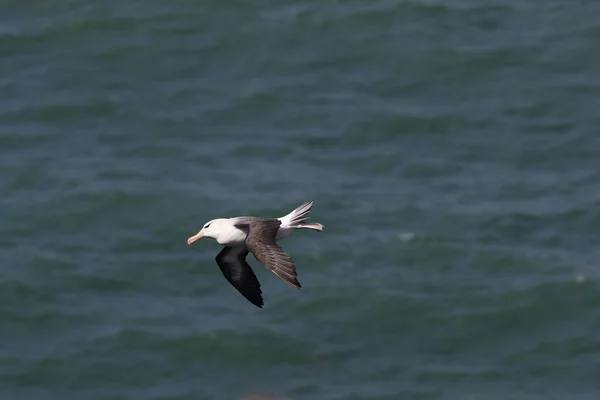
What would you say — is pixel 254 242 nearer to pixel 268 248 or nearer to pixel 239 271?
pixel 268 248

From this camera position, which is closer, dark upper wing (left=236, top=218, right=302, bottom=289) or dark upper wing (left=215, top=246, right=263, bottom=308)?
dark upper wing (left=236, top=218, right=302, bottom=289)

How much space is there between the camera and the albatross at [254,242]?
24.8 metres

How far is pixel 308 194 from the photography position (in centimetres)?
6303

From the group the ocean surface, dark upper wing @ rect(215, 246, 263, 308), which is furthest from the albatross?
the ocean surface

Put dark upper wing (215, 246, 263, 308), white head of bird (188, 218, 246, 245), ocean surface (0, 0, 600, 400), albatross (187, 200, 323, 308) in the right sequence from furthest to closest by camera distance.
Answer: ocean surface (0, 0, 600, 400) < dark upper wing (215, 246, 263, 308) < white head of bird (188, 218, 246, 245) < albatross (187, 200, 323, 308)

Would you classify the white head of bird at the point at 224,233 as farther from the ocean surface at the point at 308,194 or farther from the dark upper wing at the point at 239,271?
the ocean surface at the point at 308,194

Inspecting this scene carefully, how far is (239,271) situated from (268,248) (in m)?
2.94

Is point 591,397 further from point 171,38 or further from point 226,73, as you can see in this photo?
point 171,38

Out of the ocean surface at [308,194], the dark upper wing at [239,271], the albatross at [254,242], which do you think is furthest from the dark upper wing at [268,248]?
the ocean surface at [308,194]

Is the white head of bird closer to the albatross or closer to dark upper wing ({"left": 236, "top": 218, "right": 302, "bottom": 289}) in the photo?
the albatross

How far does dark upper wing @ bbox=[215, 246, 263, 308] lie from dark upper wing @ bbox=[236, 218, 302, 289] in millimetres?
1339

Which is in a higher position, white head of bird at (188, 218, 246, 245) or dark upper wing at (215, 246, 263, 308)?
white head of bird at (188, 218, 246, 245)

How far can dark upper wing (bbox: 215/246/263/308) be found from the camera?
91.8 feet

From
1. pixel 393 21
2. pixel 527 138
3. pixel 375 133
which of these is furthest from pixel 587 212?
pixel 393 21
